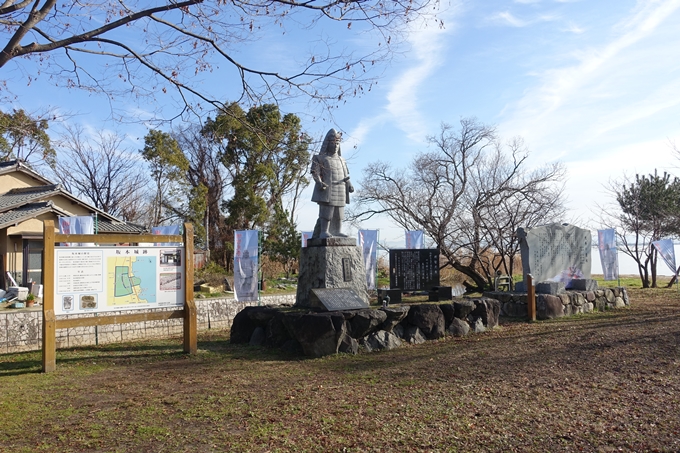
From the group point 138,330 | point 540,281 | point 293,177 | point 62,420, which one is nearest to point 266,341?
point 138,330

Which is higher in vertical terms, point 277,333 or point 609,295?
point 609,295

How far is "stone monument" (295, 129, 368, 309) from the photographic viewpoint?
874 centimetres

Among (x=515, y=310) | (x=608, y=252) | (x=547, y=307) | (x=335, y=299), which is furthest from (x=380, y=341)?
(x=608, y=252)

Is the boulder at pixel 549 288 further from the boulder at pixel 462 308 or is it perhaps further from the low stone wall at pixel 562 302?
the boulder at pixel 462 308

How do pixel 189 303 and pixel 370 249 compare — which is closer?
pixel 189 303

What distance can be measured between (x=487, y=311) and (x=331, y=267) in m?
3.02

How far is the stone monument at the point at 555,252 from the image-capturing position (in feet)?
39.0

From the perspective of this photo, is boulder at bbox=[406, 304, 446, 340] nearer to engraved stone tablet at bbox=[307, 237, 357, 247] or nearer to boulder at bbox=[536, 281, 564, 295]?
engraved stone tablet at bbox=[307, 237, 357, 247]

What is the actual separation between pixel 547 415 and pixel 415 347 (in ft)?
11.6

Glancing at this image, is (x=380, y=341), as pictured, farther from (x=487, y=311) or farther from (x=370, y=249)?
(x=370, y=249)

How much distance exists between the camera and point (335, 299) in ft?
26.6

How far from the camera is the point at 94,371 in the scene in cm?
664

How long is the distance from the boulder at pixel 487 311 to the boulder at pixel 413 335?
4.70ft

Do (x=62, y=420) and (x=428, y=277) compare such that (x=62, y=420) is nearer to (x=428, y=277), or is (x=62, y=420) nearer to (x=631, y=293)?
(x=428, y=277)
